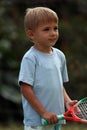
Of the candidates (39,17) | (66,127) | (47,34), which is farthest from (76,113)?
(66,127)

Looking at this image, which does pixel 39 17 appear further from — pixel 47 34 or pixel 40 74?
pixel 40 74

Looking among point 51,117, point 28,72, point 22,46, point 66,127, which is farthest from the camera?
point 22,46

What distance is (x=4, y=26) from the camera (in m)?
8.86

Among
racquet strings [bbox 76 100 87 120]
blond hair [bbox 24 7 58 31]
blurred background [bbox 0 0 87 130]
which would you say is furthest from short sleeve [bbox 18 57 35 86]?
blurred background [bbox 0 0 87 130]

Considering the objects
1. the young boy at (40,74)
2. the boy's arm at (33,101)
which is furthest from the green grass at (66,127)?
the boy's arm at (33,101)

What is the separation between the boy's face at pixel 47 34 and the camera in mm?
4344

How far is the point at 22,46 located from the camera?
29.5 ft

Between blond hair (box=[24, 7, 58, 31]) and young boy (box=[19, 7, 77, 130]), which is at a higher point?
blond hair (box=[24, 7, 58, 31])

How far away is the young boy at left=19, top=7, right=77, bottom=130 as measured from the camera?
430 centimetres

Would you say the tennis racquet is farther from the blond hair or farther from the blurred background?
the blurred background

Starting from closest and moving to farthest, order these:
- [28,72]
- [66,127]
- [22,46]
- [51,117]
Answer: [51,117], [28,72], [66,127], [22,46]

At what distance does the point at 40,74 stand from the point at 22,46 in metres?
4.69

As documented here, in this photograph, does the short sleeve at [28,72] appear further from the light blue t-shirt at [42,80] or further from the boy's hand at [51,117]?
the boy's hand at [51,117]

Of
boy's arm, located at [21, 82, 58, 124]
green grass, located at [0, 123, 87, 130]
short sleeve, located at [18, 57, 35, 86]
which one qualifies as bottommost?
green grass, located at [0, 123, 87, 130]
